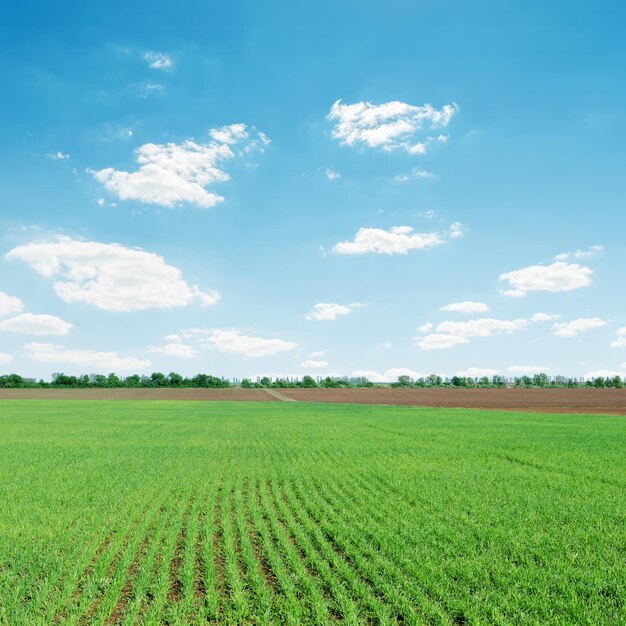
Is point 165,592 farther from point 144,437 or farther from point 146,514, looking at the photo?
point 144,437

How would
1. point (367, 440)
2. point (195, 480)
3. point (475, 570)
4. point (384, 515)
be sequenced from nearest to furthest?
point (475, 570) < point (384, 515) < point (195, 480) < point (367, 440)

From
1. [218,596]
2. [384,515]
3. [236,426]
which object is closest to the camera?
[218,596]

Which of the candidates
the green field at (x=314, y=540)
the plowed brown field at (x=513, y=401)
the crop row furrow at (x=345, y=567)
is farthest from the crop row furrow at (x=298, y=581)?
the plowed brown field at (x=513, y=401)

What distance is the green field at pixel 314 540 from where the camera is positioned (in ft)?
23.4

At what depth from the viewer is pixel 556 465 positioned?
62.4ft

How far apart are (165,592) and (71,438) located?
83.6 ft

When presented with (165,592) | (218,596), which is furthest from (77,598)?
(218,596)

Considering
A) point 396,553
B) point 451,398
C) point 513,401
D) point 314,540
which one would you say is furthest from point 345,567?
point 451,398

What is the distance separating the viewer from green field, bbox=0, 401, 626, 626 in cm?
713

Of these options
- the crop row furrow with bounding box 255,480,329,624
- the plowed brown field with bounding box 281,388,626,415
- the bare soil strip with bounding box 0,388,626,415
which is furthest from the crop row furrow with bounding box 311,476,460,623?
the plowed brown field with bounding box 281,388,626,415

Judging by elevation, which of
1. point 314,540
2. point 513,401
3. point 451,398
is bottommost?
point 451,398

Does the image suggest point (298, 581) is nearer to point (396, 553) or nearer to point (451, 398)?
point (396, 553)

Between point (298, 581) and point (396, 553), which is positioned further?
point (396, 553)

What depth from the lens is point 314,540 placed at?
389 inches
